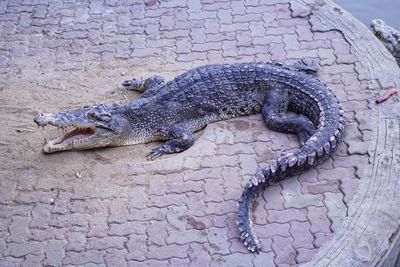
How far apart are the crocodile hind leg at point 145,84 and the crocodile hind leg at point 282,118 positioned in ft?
4.27

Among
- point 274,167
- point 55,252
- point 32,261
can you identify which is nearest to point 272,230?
point 274,167

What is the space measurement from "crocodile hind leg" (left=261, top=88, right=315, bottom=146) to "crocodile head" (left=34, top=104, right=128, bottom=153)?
157 centimetres

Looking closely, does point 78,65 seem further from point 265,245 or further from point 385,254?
point 385,254

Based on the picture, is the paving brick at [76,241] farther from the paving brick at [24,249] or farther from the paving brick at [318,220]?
the paving brick at [318,220]

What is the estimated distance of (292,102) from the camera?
6371 millimetres

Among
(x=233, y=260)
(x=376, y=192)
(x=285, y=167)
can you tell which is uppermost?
(x=376, y=192)

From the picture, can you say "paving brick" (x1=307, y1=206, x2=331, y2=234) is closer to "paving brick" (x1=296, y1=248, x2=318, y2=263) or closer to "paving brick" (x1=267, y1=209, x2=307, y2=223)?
"paving brick" (x1=267, y1=209, x2=307, y2=223)

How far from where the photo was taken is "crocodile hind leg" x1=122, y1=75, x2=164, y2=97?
6.73 meters

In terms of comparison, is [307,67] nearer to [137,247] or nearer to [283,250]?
[283,250]

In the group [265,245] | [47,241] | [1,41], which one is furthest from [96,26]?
[265,245]

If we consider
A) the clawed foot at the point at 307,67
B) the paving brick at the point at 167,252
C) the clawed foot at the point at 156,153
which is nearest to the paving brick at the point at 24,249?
the paving brick at the point at 167,252

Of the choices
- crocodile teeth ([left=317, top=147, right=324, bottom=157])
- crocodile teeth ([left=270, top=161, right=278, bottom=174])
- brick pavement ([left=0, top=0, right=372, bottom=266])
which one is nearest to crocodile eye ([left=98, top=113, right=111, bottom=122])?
brick pavement ([left=0, top=0, right=372, bottom=266])

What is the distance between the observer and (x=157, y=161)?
234 inches

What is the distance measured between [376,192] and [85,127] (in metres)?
3.02
